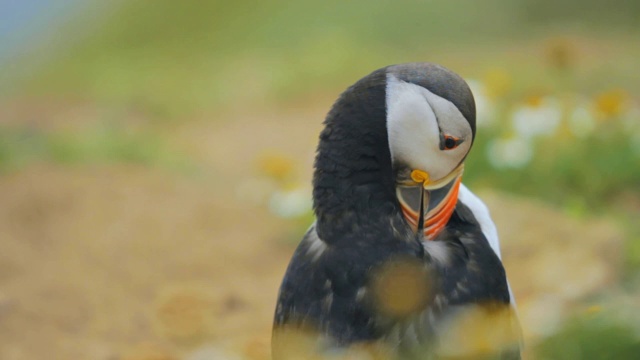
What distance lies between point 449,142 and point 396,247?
0.36m

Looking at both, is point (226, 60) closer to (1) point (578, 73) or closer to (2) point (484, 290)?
(1) point (578, 73)

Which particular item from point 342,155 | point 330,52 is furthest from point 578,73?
point 342,155

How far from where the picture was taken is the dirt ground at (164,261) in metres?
4.64

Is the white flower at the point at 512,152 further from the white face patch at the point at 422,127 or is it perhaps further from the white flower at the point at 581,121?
the white face patch at the point at 422,127

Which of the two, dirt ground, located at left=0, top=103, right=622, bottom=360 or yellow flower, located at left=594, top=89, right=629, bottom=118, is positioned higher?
yellow flower, located at left=594, top=89, right=629, bottom=118

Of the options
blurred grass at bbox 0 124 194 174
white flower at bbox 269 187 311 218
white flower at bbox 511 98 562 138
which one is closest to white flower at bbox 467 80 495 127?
white flower at bbox 511 98 562 138

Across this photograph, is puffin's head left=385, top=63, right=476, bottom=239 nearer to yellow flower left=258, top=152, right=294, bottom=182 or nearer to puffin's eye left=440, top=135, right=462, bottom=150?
puffin's eye left=440, top=135, right=462, bottom=150

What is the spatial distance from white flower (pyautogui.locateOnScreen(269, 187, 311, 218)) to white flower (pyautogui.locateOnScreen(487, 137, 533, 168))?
102 cm

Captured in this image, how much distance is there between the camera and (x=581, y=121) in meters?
5.37

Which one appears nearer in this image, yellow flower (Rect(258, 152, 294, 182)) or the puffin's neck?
the puffin's neck

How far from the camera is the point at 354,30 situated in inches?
369

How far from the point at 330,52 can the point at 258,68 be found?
711 millimetres

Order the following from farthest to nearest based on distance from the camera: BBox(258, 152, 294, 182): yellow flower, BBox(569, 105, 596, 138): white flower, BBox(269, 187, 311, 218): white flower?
BBox(258, 152, 294, 182): yellow flower → BBox(269, 187, 311, 218): white flower → BBox(569, 105, 596, 138): white flower

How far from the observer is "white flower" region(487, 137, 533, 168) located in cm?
539
